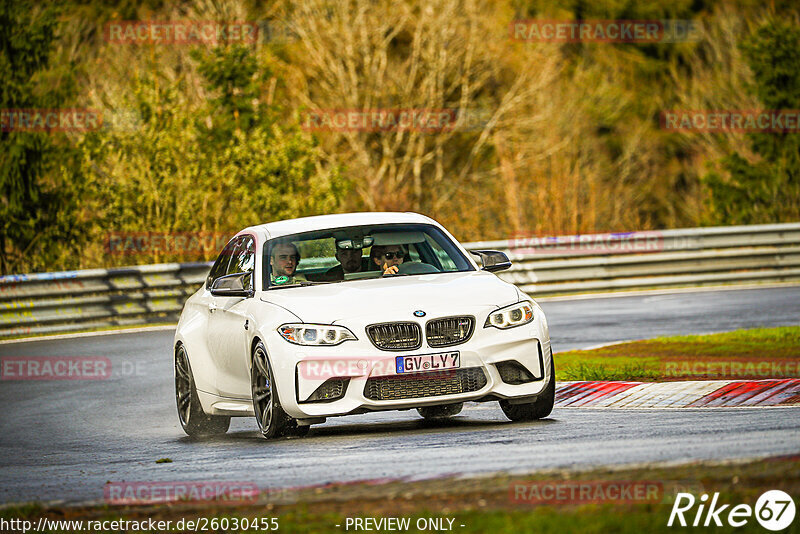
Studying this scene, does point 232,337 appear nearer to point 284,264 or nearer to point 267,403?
point 284,264

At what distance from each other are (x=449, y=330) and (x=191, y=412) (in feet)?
9.26

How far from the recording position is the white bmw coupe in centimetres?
999

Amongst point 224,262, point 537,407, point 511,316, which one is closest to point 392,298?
point 511,316

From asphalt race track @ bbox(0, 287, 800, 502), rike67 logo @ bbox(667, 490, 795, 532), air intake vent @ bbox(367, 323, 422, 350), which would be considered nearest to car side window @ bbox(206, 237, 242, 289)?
asphalt race track @ bbox(0, 287, 800, 502)

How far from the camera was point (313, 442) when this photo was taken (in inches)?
404

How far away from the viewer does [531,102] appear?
4550cm

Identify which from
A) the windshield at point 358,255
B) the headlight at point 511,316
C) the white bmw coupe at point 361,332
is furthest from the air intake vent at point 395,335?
the windshield at point 358,255

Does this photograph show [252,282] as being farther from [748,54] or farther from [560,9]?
[560,9]

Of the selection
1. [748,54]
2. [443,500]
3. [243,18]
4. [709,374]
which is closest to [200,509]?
[443,500]

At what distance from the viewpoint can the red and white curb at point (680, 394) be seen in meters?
11.3

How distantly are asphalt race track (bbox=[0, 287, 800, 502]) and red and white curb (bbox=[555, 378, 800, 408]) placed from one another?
1.40 feet

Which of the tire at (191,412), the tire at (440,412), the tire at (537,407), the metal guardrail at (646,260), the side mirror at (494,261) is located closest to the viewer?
the tire at (537,407)

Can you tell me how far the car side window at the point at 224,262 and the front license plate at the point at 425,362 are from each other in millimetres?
2919

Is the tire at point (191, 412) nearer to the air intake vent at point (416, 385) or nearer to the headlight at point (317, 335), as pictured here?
the headlight at point (317, 335)
